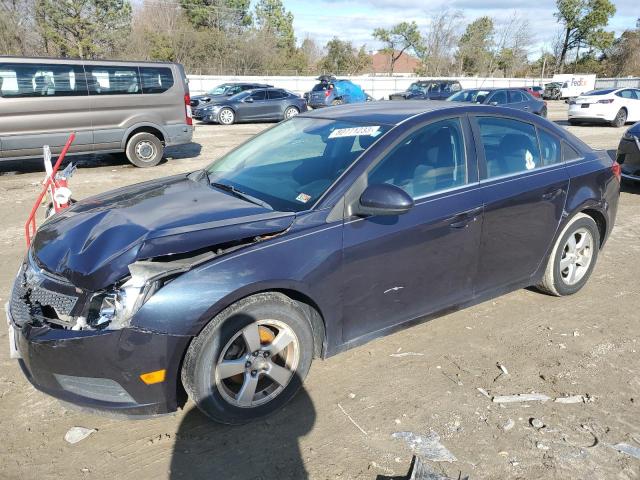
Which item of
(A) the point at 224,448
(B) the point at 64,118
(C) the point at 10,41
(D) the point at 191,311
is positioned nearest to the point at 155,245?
(D) the point at 191,311

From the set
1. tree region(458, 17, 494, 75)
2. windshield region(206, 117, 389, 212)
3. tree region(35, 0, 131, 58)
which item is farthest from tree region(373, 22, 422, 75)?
windshield region(206, 117, 389, 212)

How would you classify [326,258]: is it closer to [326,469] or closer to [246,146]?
[326,469]

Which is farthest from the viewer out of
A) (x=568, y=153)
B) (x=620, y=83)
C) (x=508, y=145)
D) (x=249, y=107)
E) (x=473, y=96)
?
(x=620, y=83)

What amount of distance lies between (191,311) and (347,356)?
56.4 inches

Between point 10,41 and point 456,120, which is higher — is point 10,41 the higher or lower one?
the higher one

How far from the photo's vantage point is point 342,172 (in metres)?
3.08

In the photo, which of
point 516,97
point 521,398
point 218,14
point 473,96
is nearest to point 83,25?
point 218,14

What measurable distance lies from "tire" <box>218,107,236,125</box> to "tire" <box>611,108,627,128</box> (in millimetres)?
14709

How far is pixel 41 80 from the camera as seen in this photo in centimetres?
942

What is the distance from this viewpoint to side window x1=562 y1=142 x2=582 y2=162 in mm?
4188

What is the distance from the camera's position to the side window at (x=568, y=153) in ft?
13.7

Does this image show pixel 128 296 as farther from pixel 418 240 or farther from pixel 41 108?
pixel 41 108

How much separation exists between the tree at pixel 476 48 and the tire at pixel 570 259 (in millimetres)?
65000

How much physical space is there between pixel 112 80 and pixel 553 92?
42.7 m
